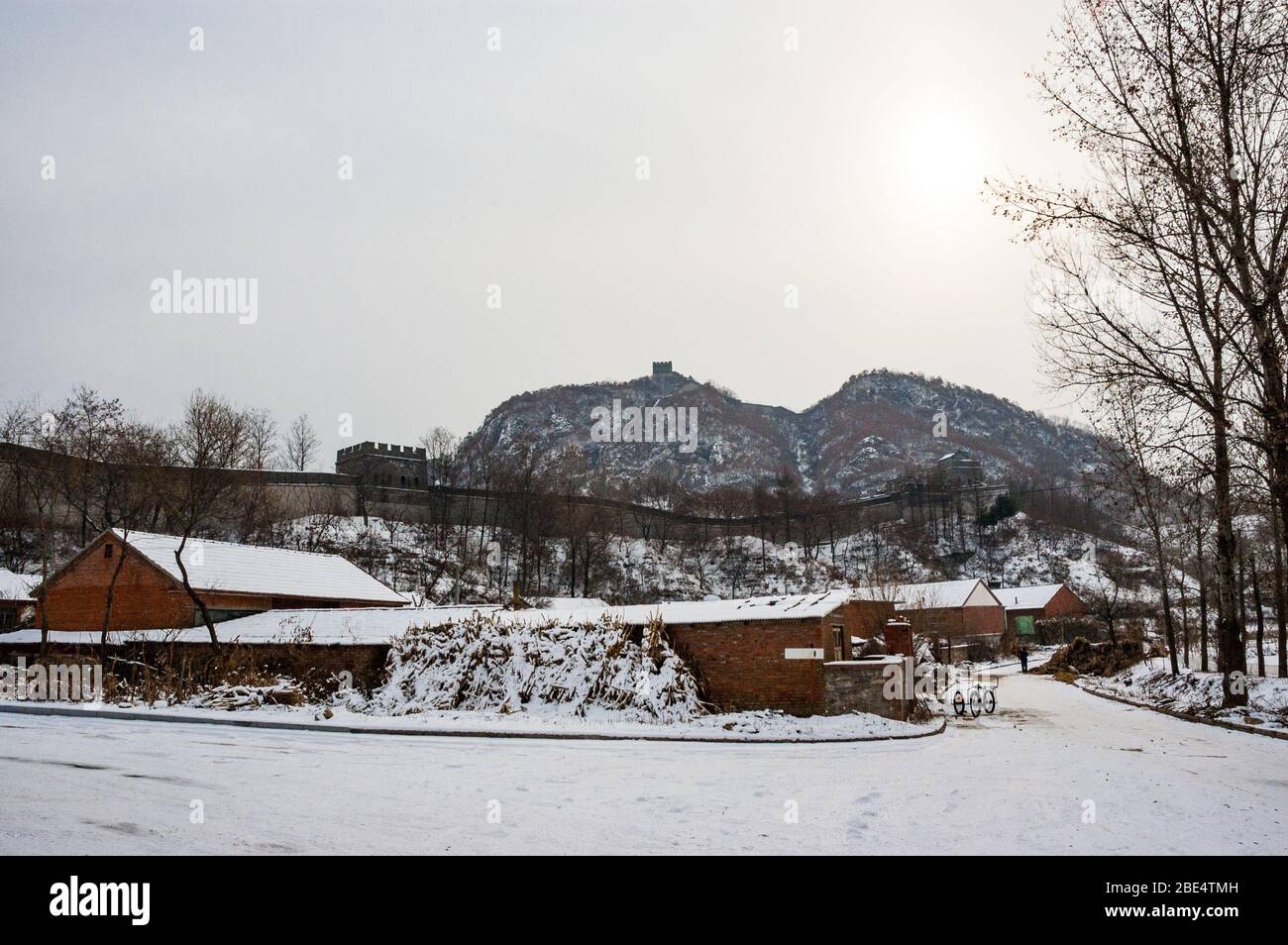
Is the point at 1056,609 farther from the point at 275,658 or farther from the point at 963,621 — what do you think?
the point at 275,658

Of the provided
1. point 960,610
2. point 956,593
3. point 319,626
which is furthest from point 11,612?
point 956,593

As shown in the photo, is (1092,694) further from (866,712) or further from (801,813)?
(801,813)

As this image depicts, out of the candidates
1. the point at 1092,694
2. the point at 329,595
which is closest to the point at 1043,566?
the point at 1092,694

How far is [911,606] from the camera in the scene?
5594cm

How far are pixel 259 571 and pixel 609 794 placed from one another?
2754 centimetres

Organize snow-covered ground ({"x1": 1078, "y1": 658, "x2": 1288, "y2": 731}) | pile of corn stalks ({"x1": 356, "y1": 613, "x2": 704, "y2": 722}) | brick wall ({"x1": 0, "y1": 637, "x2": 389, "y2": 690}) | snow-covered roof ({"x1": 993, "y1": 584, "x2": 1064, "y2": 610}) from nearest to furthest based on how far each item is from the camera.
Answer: snow-covered ground ({"x1": 1078, "y1": 658, "x2": 1288, "y2": 731}) < pile of corn stalks ({"x1": 356, "y1": 613, "x2": 704, "y2": 722}) < brick wall ({"x1": 0, "y1": 637, "x2": 389, "y2": 690}) < snow-covered roof ({"x1": 993, "y1": 584, "x2": 1064, "y2": 610})

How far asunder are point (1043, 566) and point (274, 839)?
10129cm

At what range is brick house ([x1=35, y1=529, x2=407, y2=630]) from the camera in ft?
100

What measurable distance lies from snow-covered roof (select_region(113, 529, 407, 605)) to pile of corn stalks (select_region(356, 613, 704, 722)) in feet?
37.5

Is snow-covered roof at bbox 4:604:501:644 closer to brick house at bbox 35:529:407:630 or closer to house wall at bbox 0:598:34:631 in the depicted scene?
brick house at bbox 35:529:407:630

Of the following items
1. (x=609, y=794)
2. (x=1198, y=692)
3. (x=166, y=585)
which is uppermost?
(x=166, y=585)

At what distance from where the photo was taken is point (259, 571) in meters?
33.8

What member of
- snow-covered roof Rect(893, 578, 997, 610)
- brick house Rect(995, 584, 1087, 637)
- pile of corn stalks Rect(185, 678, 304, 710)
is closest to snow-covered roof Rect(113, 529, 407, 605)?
pile of corn stalks Rect(185, 678, 304, 710)
